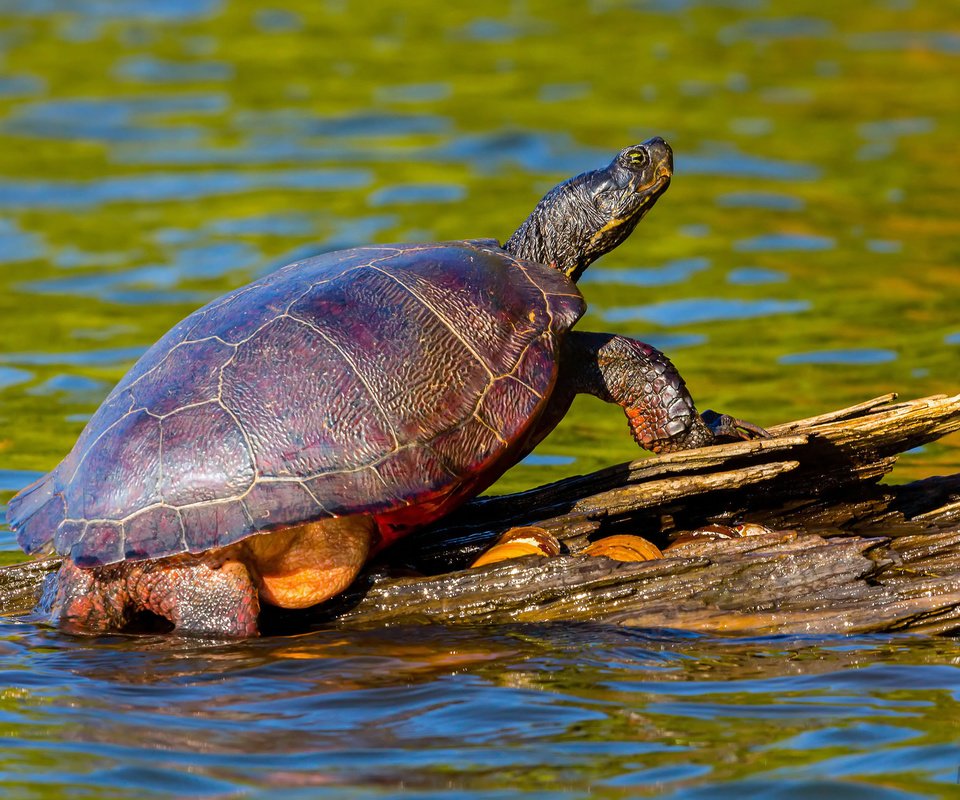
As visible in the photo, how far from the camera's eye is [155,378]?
5719mm

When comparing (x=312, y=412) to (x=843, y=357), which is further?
(x=843, y=357)

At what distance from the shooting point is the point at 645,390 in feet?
20.1

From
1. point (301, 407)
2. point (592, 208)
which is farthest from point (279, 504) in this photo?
point (592, 208)

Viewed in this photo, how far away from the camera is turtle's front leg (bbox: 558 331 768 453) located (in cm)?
609

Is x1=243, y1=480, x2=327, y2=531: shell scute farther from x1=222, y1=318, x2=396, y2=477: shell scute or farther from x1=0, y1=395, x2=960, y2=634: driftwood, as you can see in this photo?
x1=0, y1=395, x2=960, y2=634: driftwood

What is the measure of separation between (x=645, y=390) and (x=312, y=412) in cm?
150

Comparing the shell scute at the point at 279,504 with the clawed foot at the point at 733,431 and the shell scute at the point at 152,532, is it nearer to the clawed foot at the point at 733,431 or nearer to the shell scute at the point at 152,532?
the shell scute at the point at 152,532

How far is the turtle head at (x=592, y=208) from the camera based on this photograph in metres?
6.73

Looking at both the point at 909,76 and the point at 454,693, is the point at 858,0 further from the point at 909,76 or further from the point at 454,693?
the point at 454,693

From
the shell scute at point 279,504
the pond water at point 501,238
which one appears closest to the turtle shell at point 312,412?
the shell scute at point 279,504

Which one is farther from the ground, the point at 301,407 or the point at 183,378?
the point at 183,378

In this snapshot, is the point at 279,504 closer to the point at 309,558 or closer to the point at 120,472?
the point at 309,558

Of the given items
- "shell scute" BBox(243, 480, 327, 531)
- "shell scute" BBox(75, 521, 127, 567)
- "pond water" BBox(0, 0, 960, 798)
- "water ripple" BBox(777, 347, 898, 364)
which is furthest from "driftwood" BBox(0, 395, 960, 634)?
"water ripple" BBox(777, 347, 898, 364)

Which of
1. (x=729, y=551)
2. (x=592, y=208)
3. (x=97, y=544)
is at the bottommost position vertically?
(x=729, y=551)
